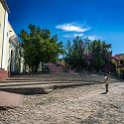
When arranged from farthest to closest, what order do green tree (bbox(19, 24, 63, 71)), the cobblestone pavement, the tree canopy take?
the tree canopy
green tree (bbox(19, 24, 63, 71))
the cobblestone pavement

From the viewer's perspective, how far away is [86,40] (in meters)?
67.8

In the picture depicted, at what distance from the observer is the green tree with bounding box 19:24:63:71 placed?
4509cm

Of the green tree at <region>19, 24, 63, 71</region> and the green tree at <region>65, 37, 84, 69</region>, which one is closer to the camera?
the green tree at <region>19, 24, 63, 71</region>

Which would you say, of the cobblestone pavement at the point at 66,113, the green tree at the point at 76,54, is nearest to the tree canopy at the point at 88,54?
the green tree at the point at 76,54

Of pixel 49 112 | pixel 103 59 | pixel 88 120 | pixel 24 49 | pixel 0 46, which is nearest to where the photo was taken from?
pixel 88 120

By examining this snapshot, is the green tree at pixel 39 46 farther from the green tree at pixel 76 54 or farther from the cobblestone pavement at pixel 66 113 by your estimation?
the cobblestone pavement at pixel 66 113

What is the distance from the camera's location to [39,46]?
147 feet

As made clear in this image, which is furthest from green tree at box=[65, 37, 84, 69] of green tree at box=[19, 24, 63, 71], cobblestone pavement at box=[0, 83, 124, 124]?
cobblestone pavement at box=[0, 83, 124, 124]

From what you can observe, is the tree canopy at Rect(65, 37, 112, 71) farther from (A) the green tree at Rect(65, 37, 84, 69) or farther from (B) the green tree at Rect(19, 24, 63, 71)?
(B) the green tree at Rect(19, 24, 63, 71)

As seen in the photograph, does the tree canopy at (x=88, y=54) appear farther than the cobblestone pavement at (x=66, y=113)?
Yes

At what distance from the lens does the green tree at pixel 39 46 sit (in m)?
45.1

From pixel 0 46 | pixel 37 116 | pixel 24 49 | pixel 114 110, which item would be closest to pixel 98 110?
pixel 114 110

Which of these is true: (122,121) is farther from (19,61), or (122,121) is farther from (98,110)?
(19,61)

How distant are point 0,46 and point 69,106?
57.8 feet
